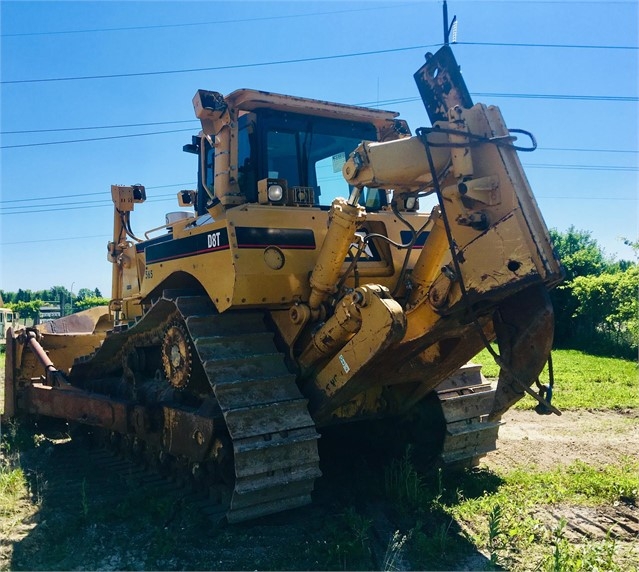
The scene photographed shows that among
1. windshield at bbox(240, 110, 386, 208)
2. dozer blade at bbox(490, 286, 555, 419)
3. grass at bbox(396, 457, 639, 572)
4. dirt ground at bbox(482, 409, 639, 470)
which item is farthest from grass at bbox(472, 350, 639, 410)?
dozer blade at bbox(490, 286, 555, 419)

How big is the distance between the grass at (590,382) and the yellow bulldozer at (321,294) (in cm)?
438

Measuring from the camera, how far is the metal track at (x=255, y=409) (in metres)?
4.27

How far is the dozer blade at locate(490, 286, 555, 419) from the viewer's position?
3846 millimetres

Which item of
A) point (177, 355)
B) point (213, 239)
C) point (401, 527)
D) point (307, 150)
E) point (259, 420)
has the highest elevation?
point (307, 150)

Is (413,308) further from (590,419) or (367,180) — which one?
(590,419)

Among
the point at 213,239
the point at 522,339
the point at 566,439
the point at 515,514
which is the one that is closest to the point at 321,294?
the point at 213,239

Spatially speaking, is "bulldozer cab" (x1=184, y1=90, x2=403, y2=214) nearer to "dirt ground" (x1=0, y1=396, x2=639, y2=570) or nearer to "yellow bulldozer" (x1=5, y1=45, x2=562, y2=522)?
"yellow bulldozer" (x1=5, y1=45, x2=562, y2=522)

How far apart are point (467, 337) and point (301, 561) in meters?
1.95

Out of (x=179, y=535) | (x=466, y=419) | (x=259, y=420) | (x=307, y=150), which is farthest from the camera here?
(x=307, y=150)

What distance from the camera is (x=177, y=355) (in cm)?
532

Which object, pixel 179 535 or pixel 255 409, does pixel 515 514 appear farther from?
pixel 179 535

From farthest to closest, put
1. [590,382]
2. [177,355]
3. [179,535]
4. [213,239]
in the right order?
[590,382], [177,355], [213,239], [179,535]

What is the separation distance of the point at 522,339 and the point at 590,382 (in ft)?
28.2

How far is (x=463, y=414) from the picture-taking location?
18.6 ft
